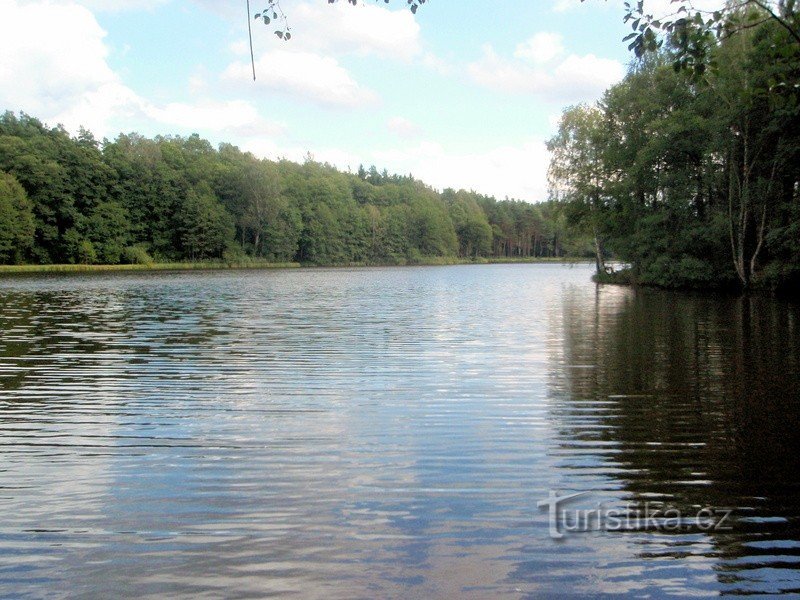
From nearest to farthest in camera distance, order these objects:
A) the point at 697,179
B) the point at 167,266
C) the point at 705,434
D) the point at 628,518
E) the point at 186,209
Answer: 1. the point at 628,518
2. the point at 705,434
3. the point at 697,179
4. the point at 167,266
5. the point at 186,209

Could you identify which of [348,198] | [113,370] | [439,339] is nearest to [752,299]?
[439,339]

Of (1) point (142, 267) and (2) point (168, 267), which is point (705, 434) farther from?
(2) point (168, 267)

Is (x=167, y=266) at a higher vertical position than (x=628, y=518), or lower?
higher

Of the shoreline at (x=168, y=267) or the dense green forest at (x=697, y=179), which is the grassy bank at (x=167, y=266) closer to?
the shoreline at (x=168, y=267)

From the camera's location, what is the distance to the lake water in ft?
13.3

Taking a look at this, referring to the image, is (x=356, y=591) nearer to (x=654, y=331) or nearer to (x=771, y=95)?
(x=771, y=95)

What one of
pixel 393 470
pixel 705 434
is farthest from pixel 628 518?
pixel 705 434

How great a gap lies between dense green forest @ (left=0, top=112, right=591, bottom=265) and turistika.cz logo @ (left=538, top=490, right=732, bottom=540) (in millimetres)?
43593

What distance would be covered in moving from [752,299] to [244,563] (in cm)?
2857

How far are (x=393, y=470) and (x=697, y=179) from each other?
32762 millimetres

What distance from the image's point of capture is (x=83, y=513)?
4.95 meters

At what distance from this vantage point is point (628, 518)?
191 inches

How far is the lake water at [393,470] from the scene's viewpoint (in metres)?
4.04

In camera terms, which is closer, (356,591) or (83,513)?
(356,591)
